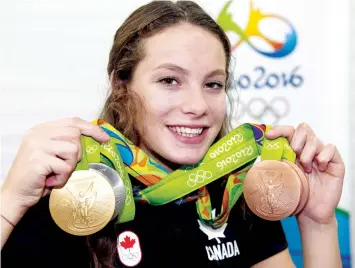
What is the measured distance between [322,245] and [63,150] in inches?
26.2

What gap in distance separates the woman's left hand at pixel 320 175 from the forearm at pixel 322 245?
0.05ft

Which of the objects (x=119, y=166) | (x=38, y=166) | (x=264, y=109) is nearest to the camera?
(x=38, y=166)

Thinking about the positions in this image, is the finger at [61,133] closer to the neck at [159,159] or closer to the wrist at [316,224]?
the neck at [159,159]

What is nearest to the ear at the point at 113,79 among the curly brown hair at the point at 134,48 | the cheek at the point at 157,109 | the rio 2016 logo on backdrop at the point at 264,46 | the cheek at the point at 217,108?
the curly brown hair at the point at 134,48

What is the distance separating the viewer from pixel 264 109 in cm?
185

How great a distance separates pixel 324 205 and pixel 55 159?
648 millimetres

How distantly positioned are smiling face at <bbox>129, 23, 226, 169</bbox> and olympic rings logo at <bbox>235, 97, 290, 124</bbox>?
2.14 feet

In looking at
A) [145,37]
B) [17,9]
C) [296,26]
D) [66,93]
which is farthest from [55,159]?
[296,26]

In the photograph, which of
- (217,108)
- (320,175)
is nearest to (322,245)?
(320,175)

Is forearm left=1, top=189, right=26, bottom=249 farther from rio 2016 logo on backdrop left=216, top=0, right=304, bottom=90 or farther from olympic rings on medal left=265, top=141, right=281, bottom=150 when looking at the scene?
rio 2016 logo on backdrop left=216, top=0, right=304, bottom=90

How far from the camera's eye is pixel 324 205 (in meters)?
1.23

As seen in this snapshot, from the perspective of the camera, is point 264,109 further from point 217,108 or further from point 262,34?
point 217,108

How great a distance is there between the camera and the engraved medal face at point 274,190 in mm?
1082

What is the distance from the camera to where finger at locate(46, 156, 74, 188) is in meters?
0.93
